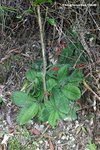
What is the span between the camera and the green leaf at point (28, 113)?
150cm

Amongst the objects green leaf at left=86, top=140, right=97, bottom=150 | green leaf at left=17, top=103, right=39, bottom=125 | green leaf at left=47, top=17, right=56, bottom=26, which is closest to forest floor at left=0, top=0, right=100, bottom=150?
green leaf at left=86, top=140, right=97, bottom=150

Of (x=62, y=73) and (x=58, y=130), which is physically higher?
(x=62, y=73)

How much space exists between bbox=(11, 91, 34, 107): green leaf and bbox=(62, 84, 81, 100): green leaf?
16 centimetres

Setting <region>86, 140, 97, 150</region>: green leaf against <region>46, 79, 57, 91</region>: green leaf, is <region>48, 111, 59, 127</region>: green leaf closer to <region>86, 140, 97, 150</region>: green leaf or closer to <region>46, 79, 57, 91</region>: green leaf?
<region>46, 79, 57, 91</region>: green leaf

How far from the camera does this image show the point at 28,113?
1499 mm

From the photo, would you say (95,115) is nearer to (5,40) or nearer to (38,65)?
(38,65)

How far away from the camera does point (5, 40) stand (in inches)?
70.3

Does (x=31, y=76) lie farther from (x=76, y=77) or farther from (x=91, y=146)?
(x=91, y=146)

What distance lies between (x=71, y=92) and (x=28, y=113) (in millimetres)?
214

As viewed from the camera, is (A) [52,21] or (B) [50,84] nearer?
(B) [50,84]

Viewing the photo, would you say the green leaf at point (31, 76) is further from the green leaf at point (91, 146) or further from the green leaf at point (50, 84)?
the green leaf at point (91, 146)

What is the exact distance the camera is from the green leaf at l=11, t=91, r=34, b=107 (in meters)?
1.52

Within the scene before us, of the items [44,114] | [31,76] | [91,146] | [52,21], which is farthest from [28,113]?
[52,21]

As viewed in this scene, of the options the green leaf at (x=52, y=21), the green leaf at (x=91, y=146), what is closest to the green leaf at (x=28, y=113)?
the green leaf at (x=91, y=146)
